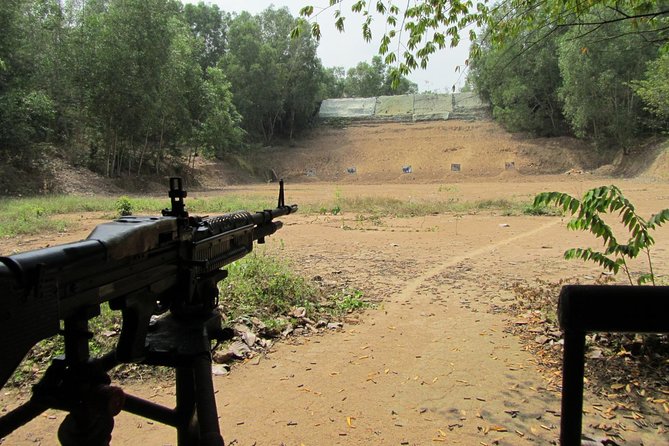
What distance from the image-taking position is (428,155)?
37.8 m

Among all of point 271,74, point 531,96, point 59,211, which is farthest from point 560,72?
point 59,211

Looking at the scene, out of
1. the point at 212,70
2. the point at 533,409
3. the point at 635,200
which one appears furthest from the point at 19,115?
the point at 635,200

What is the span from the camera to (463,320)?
5.08 metres

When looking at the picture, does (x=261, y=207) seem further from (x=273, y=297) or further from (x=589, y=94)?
(x=589, y=94)

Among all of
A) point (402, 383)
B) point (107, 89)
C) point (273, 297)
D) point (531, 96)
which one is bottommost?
point (402, 383)

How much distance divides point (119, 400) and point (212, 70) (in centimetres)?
3162

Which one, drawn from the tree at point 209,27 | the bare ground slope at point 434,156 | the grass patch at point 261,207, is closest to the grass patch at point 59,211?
the grass patch at point 261,207

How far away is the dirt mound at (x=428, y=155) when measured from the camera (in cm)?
3447

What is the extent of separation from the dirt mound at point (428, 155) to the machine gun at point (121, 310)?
32120 millimetres

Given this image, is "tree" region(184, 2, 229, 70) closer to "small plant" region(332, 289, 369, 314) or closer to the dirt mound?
the dirt mound

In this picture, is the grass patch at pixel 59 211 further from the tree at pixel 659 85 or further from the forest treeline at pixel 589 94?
the tree at pixel 659 85

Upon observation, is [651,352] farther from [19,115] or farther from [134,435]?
[19,115]

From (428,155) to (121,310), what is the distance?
37.6m

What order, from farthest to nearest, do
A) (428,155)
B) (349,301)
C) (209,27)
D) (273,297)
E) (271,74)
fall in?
1. (209,27)
2. (271,74)
3. (428,155)
4. (349,301)
5. (273,297)
